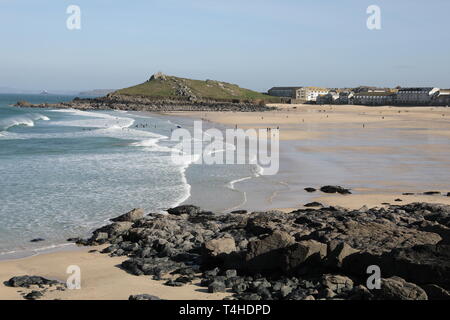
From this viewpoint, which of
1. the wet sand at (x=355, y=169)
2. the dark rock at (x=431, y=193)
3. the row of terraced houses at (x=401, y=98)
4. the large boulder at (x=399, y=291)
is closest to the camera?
the large boulder at (x=399, y=291)

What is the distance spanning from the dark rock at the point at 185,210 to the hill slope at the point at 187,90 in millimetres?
134923

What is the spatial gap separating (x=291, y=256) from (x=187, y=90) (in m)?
159

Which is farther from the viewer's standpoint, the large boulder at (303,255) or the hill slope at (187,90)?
the hill slope at (187,90)

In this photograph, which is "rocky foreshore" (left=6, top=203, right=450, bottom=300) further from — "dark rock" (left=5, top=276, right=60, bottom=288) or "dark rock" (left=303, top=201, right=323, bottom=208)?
"dark rock" (left=303, top=201, right=323, bottom=208)

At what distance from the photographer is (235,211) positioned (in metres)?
18.2

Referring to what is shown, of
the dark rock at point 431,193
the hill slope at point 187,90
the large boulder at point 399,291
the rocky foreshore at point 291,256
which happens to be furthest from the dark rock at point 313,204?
the hill slope at point 187,90

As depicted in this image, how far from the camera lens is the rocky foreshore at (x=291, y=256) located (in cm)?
964

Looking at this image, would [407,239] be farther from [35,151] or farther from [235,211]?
[35,151]

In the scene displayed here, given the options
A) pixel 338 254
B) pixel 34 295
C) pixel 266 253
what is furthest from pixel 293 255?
pixel 34 295

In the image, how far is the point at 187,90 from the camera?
167 m

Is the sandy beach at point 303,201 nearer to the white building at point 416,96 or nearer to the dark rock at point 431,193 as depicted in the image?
the dark rock at point 431,193

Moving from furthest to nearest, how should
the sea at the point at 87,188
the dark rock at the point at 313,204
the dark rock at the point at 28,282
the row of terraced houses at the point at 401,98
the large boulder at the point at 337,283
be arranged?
the row of terraced houses at the point at 401,98
the dark rock at the point at 313,204
the sea at the point at 87,188
the dark rock at the point at 28,282
the large boulder at the point at 337,283

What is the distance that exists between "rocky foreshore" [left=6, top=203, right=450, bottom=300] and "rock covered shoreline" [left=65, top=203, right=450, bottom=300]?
2cm

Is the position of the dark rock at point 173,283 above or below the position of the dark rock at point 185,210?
below
